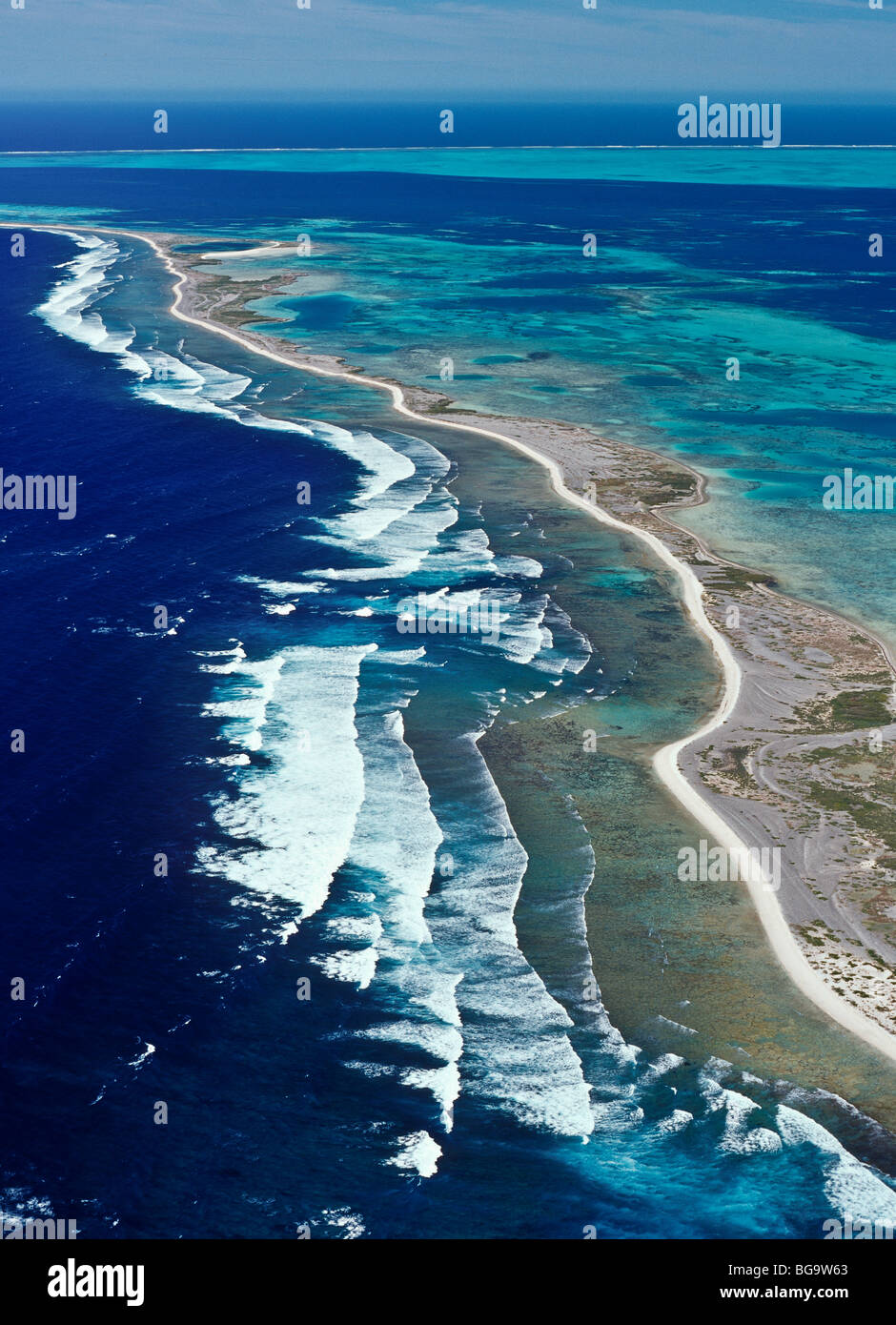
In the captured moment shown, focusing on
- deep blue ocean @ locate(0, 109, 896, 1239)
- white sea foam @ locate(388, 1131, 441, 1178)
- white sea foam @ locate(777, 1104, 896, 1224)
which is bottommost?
white sea foam @ locate(777, 1104, 896, 1224)

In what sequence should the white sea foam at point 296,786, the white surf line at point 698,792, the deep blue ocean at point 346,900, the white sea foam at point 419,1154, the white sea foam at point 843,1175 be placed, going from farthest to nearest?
the white sea foam at point 296,786, the white surf line at point 698,792, the white sea foam at point 419,1154, the deep blue ocean at point 346,900, the white sea foam at point 843,1175

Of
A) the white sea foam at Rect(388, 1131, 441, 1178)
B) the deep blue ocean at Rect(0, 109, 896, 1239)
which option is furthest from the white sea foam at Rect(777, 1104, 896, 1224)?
the white sea foam at Rect(388, 1131, 441, 1178)

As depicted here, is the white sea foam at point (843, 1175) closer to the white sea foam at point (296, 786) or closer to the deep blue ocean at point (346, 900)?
the deep blue ocean at point (346, 900)

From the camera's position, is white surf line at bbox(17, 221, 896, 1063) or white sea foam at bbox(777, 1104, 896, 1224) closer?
white sea foam at bbox(777, 1104, 896, 1224)

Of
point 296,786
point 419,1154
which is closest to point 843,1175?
point 419,1154

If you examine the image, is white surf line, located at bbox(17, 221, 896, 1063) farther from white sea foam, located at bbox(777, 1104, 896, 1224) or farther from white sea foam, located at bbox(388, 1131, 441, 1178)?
white sea foam, located at bbox(388, 1131, 441, 1178)

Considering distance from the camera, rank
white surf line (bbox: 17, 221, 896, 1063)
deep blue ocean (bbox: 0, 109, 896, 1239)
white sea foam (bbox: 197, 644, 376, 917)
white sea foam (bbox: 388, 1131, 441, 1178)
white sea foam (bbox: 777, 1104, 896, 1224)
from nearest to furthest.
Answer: white sea foam (bbox: 777, 1104, 896, 1224) < deep blue ocean (bbox: 0, 109, 896, 1239) < white sea foam (bbox: 388, 1131, 441, 1178) < white surf line (bbox: 17, 221, 896, 1063) < white sea foam (bbox: 197, 644, 376, 917)

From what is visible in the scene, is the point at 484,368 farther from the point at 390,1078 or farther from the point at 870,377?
the point at 390,1078

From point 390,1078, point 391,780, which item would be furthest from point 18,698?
point 390,1078

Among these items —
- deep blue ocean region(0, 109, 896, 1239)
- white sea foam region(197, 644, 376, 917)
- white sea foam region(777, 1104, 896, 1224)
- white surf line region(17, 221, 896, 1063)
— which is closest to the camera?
white sea foam region(777, 1104, 896, 1224)

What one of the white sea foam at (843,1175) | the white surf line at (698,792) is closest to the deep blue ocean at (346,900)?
the white sea foam at (843,1175)
